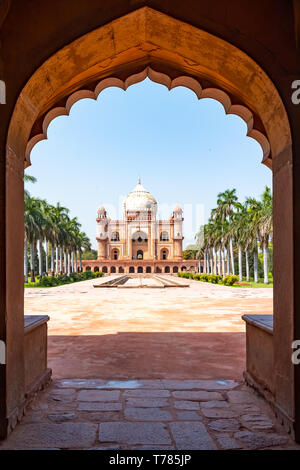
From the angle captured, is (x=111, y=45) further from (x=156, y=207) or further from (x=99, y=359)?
(x=156, y=207)

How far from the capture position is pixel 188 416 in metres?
3.28

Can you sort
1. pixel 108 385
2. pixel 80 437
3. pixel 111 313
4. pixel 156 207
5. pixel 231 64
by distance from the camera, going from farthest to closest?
1. pixel 156 207
2. pixel 111 313
3. pixel 108 385
4. pixel 231 64
5. pixel 80 437

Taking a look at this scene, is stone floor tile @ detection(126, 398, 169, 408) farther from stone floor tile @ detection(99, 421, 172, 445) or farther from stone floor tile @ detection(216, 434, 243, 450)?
stone floor tile @ detection(216, 434, 243, 450)

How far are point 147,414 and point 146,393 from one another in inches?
23.8

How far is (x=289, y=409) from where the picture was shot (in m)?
2.96

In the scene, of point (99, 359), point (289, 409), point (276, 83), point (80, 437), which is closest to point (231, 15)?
point (276, 83)

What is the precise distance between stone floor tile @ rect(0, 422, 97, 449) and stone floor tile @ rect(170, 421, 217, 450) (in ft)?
2.19

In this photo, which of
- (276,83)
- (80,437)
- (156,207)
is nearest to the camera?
(80,437)

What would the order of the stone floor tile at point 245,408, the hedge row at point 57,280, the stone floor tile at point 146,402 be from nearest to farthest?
the stone floor tile at point 245,408 → the stone floor tile at point 146,402 → the hedge row at point 57,280

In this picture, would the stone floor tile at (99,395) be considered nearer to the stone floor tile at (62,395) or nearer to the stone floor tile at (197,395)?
the stone floor tile at (62,395)

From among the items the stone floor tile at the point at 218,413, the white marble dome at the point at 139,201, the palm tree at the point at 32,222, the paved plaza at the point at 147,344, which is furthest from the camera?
the white marble dome at the point at 139,201

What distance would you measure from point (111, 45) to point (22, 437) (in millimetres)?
3700

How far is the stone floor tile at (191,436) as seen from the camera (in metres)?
2.71

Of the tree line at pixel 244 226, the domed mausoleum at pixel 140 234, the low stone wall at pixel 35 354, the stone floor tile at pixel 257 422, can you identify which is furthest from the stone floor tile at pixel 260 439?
the domed mausoleum at pixel 140 234
